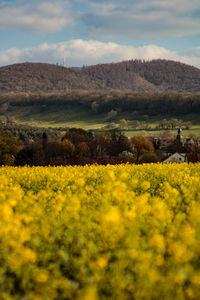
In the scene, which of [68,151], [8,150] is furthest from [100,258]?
[68,151]

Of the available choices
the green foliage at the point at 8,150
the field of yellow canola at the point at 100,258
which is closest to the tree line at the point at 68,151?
the green foliage at the point at 8,150

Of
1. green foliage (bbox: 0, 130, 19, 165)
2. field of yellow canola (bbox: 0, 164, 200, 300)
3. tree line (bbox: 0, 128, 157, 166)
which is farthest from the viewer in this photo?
tree line (bbox: 0, 128, 157, 166)

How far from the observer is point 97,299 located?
3.52m

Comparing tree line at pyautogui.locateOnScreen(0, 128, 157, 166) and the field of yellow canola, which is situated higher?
the field of yellow canola

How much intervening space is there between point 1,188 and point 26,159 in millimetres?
37092

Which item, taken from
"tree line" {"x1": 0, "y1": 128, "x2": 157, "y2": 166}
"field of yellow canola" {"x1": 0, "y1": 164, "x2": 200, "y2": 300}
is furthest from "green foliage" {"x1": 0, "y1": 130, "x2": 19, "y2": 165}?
"field of yellow canola" {"x1": 0, "y1": 164, "x2": 200, "y2": 300}

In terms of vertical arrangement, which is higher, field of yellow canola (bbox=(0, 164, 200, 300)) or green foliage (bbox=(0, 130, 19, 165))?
field of yellow canola (bbox=(0, 164, 200, 300))

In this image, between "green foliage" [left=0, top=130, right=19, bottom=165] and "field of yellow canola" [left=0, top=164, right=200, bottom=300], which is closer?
"field of yellow canola" [left=0, top=164, right=200, bottom=300]

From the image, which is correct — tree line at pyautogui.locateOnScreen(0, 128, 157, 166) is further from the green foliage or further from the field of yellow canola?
the field of yellow canola

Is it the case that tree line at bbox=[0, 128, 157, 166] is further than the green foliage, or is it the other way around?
tree line at bbox=[0, 128, 157, 166]

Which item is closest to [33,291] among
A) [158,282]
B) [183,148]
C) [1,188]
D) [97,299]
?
[97,299]

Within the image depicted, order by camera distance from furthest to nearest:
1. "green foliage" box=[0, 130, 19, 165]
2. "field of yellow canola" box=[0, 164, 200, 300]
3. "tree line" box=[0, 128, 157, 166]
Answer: "tree line" box=[0, 128, 157, 166] < "green foliage" box=[0, 130, 19, 165] < "field of yellow canola" box=[0, 164, 200, 300]

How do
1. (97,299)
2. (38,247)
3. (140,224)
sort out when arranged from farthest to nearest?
(140,224)
(38,247)
(97,299)

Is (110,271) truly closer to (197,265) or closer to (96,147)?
(197,265)
